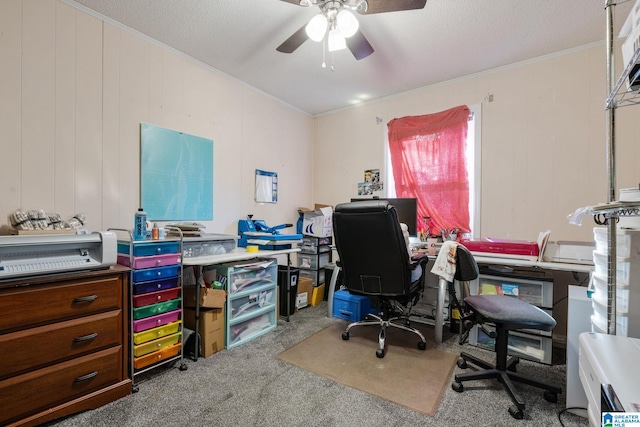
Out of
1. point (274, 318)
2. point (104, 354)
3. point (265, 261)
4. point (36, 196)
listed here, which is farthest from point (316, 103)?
point (104, 354)

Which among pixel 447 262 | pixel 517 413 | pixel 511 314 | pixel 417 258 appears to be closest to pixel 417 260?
pixel 417 258

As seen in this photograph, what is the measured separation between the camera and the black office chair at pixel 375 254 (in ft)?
6.49

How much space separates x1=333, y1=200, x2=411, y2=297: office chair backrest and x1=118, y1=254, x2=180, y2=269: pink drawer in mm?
1185

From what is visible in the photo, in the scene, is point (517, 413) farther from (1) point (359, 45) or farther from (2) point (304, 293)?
(1) point (359, 45)

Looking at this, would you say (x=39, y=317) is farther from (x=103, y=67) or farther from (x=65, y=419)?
(x=103, y=67)

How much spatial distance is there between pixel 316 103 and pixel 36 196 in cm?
296

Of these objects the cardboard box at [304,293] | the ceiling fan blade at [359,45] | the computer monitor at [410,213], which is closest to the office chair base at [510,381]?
the computer monitor at [410,213]

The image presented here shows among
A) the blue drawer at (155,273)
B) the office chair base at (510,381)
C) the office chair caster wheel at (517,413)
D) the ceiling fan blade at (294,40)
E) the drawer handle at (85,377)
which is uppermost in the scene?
the ceiling fan blade at (294,40)

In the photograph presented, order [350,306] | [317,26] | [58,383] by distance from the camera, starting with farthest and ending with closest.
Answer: [350,306] → [317,26] → [58,383]

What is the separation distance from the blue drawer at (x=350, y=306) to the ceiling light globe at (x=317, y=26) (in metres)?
2.19

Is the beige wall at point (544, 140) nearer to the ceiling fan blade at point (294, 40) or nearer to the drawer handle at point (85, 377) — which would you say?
the ceiling fan blade at point (294, 40)

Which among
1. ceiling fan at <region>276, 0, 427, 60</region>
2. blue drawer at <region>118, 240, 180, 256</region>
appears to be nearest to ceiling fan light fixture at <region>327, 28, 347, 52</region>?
ceiling fan at <region>276, 0, 427, 60</region>

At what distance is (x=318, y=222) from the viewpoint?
3.71 m

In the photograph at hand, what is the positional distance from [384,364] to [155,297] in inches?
64.0
